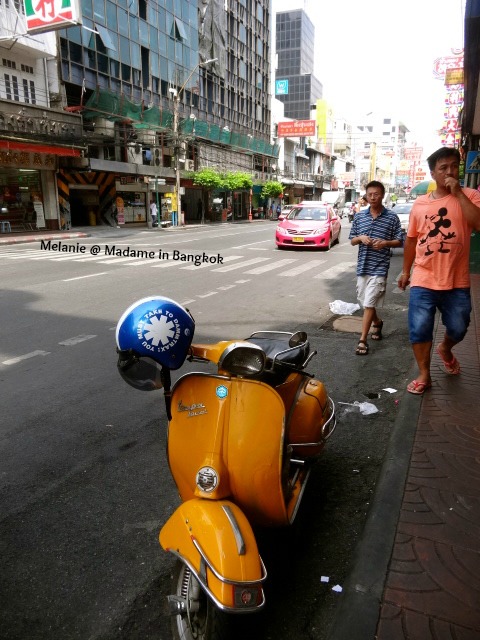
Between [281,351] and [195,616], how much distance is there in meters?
1.17

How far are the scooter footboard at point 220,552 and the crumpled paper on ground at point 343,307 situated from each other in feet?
20.7

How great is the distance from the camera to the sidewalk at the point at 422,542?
1.94 meters

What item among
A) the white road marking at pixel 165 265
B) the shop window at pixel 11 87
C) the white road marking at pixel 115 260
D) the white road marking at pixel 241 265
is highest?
the shop window at pixel 11 87

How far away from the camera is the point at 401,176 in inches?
4021

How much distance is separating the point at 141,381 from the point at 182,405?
208 mm

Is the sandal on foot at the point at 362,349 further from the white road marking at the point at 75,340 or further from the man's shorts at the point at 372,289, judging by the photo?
the white road marking at the point at 75,340

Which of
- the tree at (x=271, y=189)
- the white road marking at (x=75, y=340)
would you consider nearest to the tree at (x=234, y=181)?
the tree at (x=271, y=189)

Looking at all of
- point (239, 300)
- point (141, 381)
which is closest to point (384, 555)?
point (141, 381)

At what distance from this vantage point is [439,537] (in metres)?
2.42

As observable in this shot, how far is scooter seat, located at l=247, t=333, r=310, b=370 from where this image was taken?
2.29 meters

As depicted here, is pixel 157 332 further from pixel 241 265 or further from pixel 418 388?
pixel 241 265

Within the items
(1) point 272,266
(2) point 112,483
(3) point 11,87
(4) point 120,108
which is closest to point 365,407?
(2) point 112,483

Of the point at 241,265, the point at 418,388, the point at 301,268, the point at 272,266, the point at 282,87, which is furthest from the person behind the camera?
the point at 282,87

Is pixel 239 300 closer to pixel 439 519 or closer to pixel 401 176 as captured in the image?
pixel 439 519
